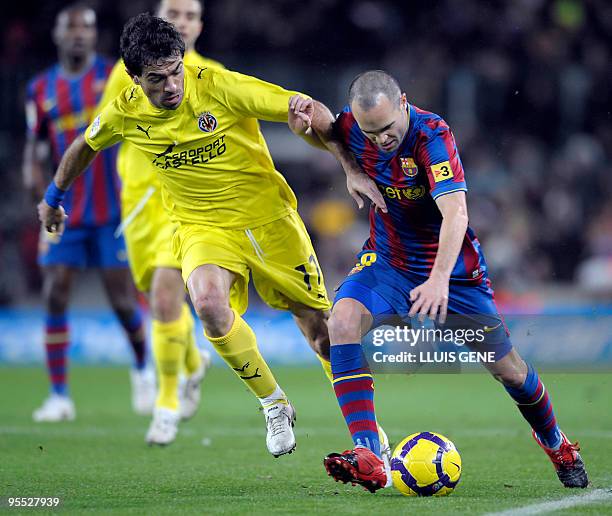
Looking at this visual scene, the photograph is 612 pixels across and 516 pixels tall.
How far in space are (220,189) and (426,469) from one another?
72.2 inches

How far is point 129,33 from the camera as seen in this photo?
17.6 feet

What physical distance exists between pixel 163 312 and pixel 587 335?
6.02 meters

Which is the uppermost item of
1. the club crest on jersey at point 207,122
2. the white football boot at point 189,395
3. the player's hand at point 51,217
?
the club crest on jersey at point 207,122

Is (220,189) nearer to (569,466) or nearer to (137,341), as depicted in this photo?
(569,466)

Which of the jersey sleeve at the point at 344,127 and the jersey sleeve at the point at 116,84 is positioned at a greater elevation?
the jersey sleeve at the point at 344,127

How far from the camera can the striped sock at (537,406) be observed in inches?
204

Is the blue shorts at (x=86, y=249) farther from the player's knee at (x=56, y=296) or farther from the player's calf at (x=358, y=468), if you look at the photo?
the player's calf at (x=358, y=468)

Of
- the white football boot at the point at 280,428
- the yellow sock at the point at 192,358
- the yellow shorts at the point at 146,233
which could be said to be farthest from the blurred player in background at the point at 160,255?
the white football boot at the point at 280,428

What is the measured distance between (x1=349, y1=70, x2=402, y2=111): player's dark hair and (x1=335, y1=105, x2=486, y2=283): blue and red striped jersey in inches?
9.4

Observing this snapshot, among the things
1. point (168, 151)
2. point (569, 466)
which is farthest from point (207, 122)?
point (569, 466)

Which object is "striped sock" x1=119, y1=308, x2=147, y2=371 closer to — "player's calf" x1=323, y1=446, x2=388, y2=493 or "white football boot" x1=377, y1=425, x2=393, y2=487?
"white football boot" x1=377, y1=425, x2=393, y2=487

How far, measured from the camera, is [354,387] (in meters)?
5.01

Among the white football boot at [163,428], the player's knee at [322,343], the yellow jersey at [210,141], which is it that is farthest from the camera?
the white football boot at [163,428]

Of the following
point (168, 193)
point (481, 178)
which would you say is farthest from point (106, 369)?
point (168, 193)
